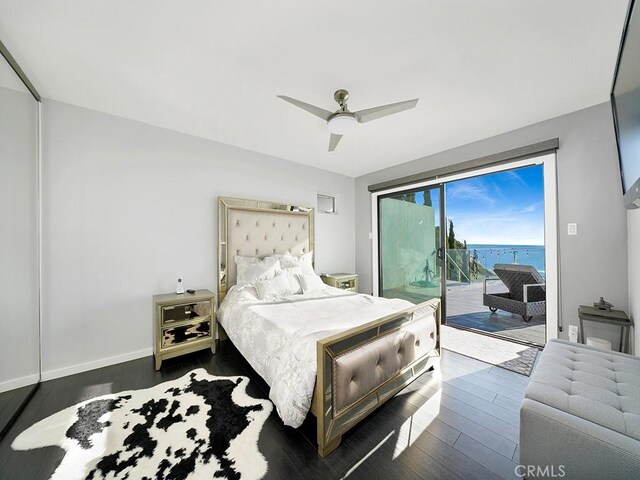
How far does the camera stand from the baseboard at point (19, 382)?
2090 mm

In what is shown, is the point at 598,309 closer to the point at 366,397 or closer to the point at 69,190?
the point at 366,397

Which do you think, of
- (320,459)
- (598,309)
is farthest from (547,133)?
(320,459)

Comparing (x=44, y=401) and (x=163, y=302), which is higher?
(x=163, y=302)

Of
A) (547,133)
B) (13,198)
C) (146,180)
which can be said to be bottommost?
(13,198)

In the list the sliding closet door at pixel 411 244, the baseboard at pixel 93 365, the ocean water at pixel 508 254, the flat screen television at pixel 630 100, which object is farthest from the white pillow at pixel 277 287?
the ocean water at pixel 508 254

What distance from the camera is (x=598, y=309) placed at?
7.77 feet

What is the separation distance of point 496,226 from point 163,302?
18.8 feet

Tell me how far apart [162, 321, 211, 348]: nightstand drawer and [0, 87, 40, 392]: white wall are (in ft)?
3.46

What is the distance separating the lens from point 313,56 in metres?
1.82

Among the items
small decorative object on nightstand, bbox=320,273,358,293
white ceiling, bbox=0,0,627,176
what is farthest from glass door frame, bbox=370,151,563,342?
small decorative object on nightstand, bbox=320,273,358,293

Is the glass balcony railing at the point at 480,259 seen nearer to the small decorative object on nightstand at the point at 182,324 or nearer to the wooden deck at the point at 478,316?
the wooden deck at the point at 478,316

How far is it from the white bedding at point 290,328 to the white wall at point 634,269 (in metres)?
1.79

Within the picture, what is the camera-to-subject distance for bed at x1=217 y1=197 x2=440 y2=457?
1507 mm

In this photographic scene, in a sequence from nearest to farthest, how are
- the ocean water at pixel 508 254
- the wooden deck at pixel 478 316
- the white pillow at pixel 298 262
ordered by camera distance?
the white pillow at pixel 298 262
the wooden deck at pixel 478 316
the ocean water at pixel 508 254
